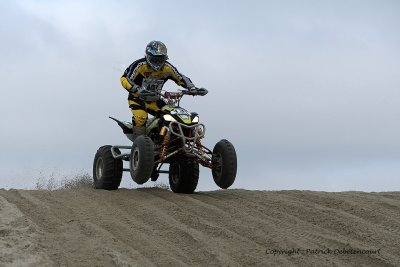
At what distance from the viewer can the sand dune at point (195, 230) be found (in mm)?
6609

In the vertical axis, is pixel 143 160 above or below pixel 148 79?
below

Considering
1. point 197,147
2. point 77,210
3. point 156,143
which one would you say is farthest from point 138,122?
point 77,210

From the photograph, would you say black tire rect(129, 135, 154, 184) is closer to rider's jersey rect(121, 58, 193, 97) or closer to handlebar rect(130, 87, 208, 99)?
handlebar rect(130, 87, 208, 99)

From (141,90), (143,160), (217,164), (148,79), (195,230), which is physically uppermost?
(148,79)

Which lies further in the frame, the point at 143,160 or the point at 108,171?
the point at 108,171

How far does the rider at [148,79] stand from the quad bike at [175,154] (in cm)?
21

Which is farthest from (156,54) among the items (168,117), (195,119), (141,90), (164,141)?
(164,141)

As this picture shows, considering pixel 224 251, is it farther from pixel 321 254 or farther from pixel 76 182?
pixel 76 182

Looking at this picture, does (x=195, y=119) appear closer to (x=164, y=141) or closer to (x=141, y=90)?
(x=164, y=141)

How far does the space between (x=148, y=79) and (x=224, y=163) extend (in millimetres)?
2231

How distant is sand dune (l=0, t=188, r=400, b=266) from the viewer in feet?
21.7

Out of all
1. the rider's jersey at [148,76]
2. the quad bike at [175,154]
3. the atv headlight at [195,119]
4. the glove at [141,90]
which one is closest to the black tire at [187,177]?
the quad bike at [175,154]

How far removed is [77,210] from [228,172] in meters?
2.84

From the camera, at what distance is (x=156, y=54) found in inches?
436
